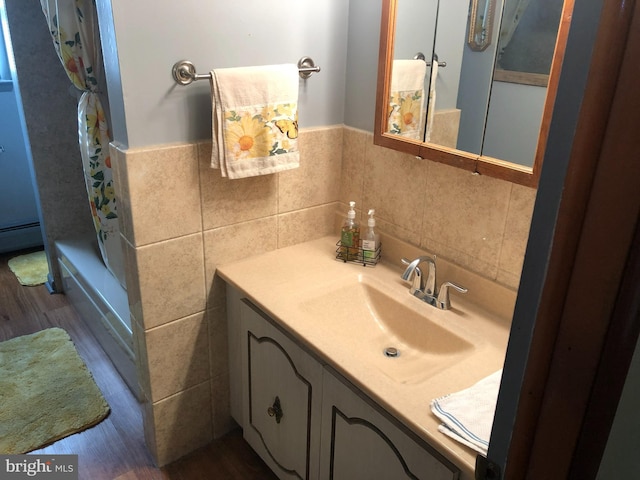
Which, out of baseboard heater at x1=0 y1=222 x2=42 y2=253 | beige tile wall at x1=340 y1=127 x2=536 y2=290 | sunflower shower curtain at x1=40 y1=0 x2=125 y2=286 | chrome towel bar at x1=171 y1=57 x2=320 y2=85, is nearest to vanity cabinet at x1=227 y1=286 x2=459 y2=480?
beige tile wall at x1=340 y1=127 x2=536 y2=290

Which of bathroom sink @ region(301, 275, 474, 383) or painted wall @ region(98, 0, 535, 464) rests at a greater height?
painted wall @ region(98, 0, 535, 464)

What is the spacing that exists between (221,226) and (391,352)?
666 millimetres

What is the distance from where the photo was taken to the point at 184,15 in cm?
142

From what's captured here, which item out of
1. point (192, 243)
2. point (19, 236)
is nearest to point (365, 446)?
point (192, 243)

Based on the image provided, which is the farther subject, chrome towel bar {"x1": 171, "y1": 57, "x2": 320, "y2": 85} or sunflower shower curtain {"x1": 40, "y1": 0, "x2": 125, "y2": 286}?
sunflower shower curtain {"x1": 40, "y1": 0, "x2": 125, "y2": 286}

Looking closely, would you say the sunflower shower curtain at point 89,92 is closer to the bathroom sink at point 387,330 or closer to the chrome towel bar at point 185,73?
the chrome towel bar at point 185,73

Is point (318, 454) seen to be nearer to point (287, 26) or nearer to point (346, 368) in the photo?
point (346, 368)

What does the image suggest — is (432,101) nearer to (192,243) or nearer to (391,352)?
(391,352)

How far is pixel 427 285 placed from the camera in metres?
1.57

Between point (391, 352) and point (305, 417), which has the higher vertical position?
point (391, 352)

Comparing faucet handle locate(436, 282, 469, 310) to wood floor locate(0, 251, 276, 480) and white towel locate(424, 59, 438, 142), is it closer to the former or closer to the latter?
white towel locate(424, 59, 438, 142)

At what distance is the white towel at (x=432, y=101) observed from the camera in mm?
1488

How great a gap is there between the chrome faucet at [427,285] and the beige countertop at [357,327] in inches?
0.9

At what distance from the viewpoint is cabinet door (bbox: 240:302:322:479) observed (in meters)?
1.46
